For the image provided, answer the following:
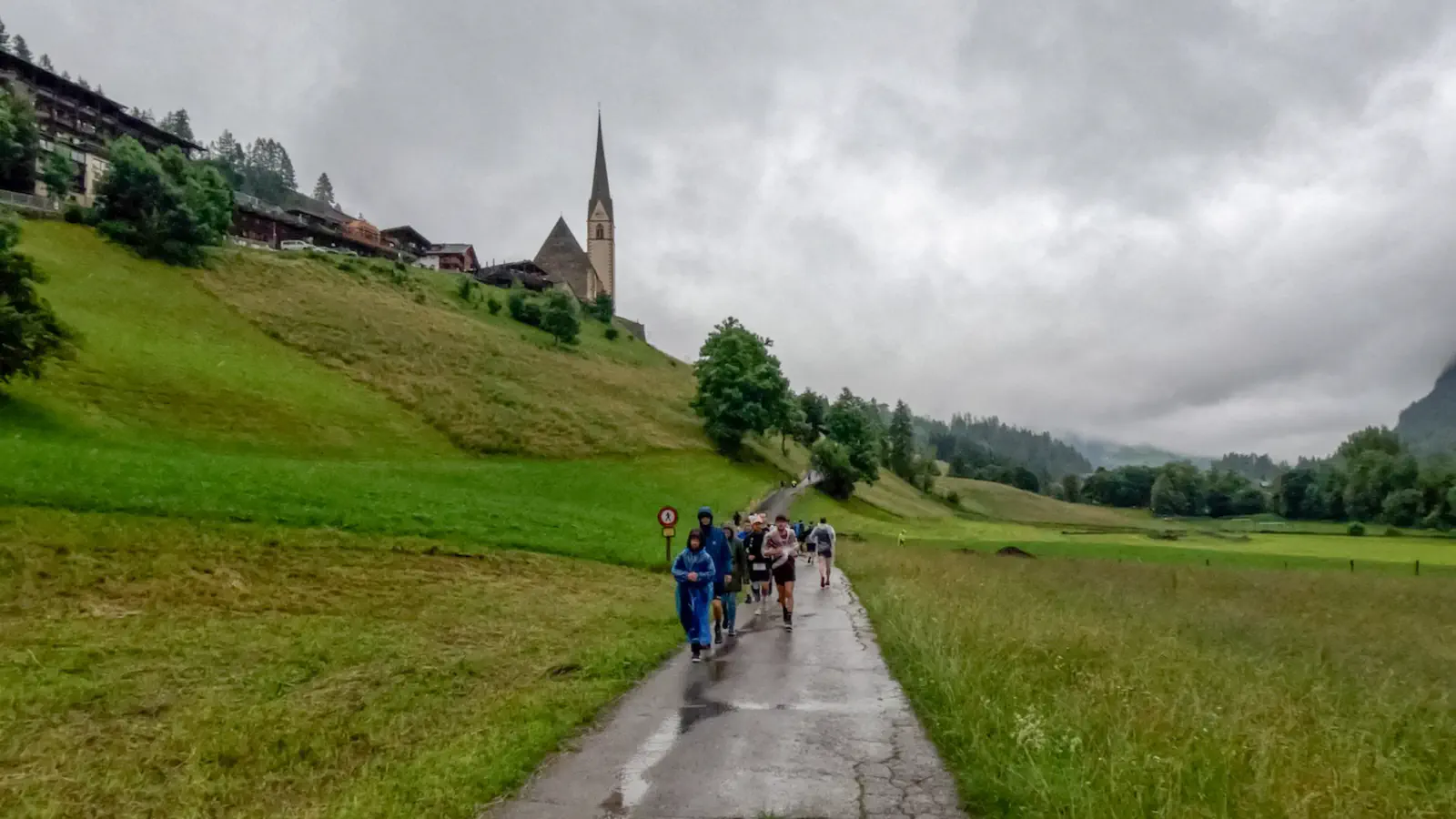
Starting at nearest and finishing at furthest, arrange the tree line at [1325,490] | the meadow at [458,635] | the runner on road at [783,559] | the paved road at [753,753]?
1. the paved road at [753,753]
2. the meadow at [458,635]
3. the runner on road at [783,559]
4. the tree line at [1325,490]

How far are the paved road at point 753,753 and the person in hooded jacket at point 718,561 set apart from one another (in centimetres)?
191

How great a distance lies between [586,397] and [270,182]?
5753 inches

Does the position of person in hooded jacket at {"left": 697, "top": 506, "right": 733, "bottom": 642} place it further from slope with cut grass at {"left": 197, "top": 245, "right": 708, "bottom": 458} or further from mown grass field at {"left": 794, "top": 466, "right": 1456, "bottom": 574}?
slope with cut grass at {"left": 197, "top": 245, "right": 708, "bottom": 458}

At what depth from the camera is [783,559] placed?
1789 centimetres

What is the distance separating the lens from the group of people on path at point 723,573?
1362 centimetres

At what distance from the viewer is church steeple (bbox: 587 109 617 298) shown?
554 feet

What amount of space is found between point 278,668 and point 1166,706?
466 inches

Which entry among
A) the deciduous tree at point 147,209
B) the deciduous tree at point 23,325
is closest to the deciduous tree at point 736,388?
the deciduous tree at point 147,209

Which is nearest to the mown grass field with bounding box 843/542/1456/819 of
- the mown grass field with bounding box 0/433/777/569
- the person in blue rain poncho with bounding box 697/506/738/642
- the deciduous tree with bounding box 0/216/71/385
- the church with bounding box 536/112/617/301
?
the person in blue rain poncho with bounding box 697/506/738/642

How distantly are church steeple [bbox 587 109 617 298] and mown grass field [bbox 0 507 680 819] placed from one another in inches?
5878

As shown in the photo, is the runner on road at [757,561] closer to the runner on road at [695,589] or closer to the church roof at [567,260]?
the runner on road at [695,589]

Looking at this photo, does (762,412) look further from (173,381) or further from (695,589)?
(695,589)

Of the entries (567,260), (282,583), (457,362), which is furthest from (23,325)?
(567,260)

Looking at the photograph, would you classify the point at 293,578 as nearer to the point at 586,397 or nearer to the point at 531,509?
the point at 531,509
